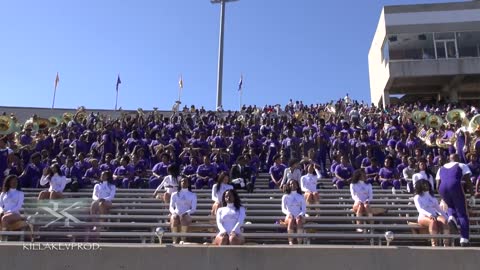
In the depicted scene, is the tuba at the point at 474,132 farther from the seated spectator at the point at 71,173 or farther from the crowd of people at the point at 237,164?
the seated spectator at the point at 71,173

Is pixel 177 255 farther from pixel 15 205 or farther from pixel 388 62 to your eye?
pixel 388 62

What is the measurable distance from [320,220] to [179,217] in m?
2.81

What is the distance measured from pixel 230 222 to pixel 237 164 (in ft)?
12.1

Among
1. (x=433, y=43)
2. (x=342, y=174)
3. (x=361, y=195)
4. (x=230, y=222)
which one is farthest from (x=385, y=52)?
(x=230, y=222)

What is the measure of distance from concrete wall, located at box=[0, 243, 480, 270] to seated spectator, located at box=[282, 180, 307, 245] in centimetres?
199

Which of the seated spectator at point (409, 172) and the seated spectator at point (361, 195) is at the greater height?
the seated spectator at point (409, 172)

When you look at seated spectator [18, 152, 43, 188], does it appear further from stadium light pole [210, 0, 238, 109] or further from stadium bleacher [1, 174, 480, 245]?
stadium light pole [210, 0, 238, 109]

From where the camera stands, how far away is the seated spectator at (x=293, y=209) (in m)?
7.98

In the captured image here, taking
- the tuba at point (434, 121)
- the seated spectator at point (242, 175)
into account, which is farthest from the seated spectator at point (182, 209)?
the tuba at point (434, 121)

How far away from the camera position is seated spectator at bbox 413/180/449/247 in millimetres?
7684

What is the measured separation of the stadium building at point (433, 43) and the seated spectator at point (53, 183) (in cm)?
2471

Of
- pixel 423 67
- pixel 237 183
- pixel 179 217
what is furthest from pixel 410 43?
pixel 179 217

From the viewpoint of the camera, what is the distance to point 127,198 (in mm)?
10453

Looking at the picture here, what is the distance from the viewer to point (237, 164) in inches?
430
